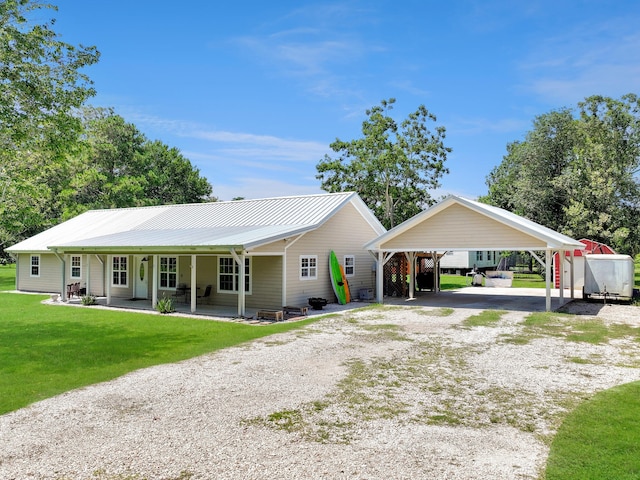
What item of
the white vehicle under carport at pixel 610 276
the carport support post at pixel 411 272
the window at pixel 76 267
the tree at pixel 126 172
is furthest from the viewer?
the tree at pixel 126 172

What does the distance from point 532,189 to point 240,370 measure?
104ft

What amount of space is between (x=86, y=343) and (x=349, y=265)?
1193cm

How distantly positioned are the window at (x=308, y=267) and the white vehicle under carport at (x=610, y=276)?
11.0 metres

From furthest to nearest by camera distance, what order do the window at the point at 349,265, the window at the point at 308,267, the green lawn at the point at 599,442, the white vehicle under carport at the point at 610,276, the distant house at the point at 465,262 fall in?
the distant house at the point at 465,262 → the window at the point at 349,265 → the white vehicle under carport at the point at 610,276 → the window at the point at 308,267 → the green lawn at the point at 599,442

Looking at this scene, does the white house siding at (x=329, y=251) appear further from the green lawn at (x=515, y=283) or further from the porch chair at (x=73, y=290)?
the porch chair at (x=73, y=290)

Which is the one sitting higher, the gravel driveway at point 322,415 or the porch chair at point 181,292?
the porch chair at point 181,292

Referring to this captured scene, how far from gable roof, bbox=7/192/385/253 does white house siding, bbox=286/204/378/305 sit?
0.57 metres

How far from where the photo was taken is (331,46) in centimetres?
1483

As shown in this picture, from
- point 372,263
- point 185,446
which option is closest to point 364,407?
point 185,446

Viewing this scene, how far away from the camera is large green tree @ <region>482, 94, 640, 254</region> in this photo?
1184 inches

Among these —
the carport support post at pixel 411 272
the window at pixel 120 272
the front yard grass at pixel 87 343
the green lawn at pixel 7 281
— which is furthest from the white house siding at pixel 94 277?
the carport support post at pixel 411 272

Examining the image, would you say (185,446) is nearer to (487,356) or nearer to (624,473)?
(624,473)

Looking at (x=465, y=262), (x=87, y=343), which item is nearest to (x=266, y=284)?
(x=87, y=343)

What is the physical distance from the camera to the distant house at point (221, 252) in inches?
632
